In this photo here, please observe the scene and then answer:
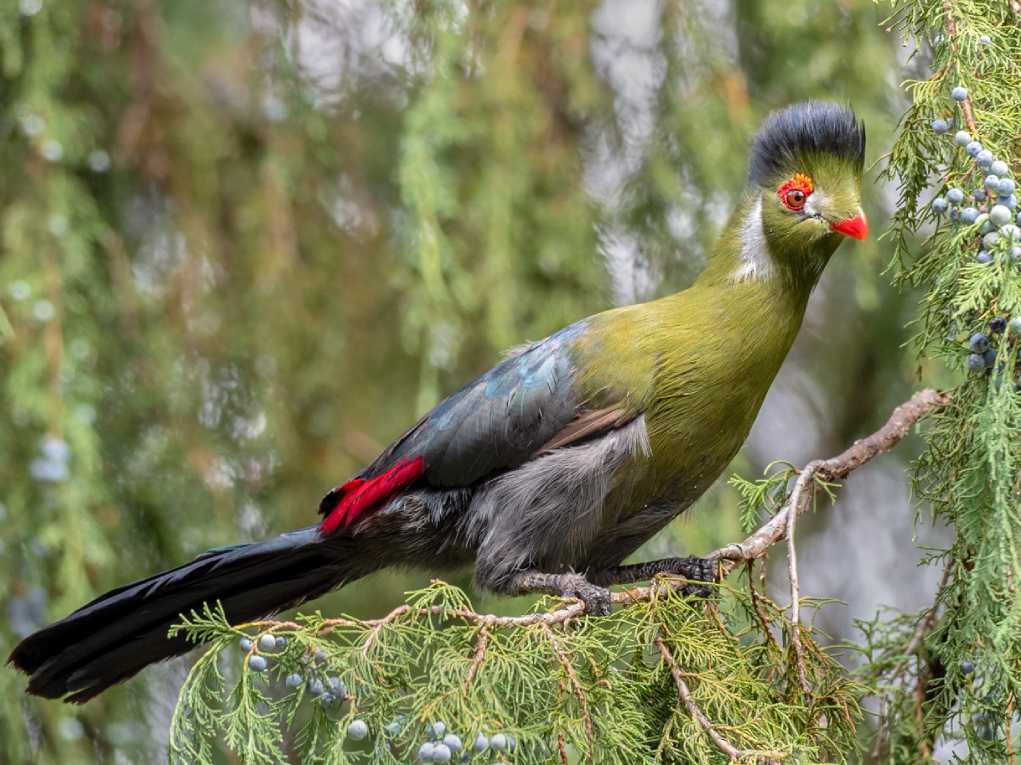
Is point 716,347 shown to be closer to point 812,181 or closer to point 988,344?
point 812,181

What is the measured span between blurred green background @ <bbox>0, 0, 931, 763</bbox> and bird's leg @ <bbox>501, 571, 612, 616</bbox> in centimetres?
76

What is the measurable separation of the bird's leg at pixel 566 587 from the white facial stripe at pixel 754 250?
0.92m

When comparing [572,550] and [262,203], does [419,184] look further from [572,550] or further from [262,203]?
[572,550]

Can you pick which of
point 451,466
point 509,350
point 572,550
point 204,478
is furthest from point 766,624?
point 204,478

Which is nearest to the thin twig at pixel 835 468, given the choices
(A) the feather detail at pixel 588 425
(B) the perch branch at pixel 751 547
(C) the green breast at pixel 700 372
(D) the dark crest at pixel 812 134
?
(B) the perch branch at pixel 751 547

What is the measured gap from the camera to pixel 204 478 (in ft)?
12.5

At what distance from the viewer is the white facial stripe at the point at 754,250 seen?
3189 millimetres

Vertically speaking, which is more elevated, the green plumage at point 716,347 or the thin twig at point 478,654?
the green plumage at point 716,347

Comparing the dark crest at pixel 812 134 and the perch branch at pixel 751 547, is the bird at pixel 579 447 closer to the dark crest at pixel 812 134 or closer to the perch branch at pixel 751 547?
the dark crest at pixel 812 134

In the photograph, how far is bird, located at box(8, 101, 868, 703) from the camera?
3006 mm

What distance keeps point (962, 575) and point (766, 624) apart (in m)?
0.40

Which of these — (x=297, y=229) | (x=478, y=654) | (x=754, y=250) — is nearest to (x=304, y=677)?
(x=478, y=654)

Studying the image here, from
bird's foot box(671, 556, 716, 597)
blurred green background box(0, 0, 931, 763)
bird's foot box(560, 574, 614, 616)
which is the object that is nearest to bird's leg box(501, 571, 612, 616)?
bird's foot box(560, 574, 614, 616)

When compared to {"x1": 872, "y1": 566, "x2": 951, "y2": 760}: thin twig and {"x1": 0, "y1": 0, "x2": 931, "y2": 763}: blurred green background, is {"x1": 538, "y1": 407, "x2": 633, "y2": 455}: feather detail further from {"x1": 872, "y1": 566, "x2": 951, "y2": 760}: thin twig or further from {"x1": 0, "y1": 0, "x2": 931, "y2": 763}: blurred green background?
{"x1": 872, "y1": 566, "x2": 951, "y2": 760}: thin twig
